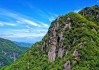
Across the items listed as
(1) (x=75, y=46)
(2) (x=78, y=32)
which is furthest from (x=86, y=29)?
(1) (x=75, y=46)

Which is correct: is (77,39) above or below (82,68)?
above

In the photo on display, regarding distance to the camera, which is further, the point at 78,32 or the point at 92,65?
the point at 78,32

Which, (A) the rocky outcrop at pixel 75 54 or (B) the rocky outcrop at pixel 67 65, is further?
(A) the rocky outcrop at pixel 75 54

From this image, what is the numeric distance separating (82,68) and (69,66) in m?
8.89

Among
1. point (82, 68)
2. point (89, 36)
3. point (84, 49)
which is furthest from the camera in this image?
point (89, 36)

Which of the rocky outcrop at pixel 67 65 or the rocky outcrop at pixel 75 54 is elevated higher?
the rocky outcrop at pixel 75 54

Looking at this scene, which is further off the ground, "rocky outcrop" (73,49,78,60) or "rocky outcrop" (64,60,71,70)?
"rocky outcrop" (73,49,78,60)

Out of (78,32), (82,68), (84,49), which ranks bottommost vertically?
(82,68)

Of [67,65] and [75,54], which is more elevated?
[75,54]

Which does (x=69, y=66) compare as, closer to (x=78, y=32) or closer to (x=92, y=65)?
(x=92, y=65)

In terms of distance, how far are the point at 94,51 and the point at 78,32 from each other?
27.0 m

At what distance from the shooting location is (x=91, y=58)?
169m

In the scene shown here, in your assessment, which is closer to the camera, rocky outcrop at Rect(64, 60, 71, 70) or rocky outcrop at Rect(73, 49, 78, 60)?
rocky outcrop at Rect(64, 60, 71, 70)

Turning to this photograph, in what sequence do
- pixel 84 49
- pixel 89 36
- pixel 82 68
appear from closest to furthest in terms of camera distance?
pixel 82 68 < pixel 84 49 < pixel 89 36
